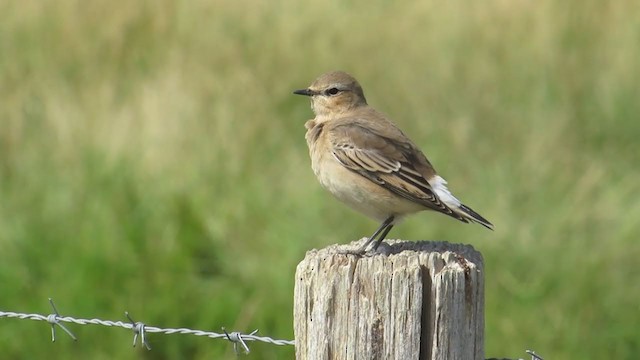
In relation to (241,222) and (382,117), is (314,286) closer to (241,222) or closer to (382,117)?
(382,117)

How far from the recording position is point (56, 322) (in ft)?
16.3

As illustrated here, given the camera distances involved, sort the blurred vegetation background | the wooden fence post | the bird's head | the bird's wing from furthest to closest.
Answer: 1. the blurred vegetation background
2. the bird's head
3. the bird's wing
4. the wooden fence post

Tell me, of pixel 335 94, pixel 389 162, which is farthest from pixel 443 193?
pixel 335 94

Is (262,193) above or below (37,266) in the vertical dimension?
above

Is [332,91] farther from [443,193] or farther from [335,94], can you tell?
[443,193]

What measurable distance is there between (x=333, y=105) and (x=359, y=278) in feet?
11.2

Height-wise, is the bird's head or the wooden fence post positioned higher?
the bird's head

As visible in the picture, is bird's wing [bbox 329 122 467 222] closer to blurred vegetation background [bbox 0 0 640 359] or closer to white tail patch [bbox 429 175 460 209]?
white tail patch [bbox 429 175 460 209]

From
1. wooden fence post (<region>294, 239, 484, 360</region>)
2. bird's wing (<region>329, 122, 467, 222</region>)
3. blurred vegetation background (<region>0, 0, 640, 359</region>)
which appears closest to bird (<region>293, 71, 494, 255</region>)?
bird's wing (<region>329, 122, 467, 222</region>)

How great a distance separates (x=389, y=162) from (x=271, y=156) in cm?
413

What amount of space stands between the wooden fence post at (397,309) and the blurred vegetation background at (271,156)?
153 inches

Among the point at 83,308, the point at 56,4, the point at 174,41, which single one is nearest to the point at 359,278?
the point at 83,308

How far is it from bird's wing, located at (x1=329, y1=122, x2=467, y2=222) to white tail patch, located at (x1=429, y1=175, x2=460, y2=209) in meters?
0.03

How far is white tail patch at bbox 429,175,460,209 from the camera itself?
19.2ft
